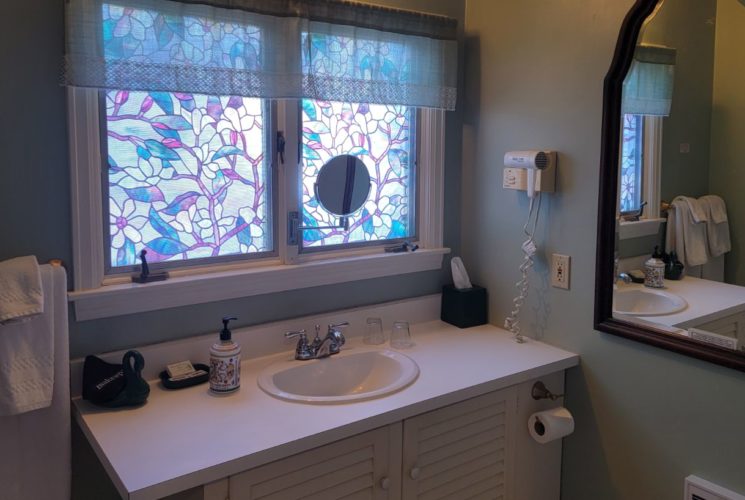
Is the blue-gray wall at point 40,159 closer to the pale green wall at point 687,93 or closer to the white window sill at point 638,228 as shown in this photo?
the white window sill at point 638,228

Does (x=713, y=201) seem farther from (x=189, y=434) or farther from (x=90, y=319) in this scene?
(x=90, y=319)

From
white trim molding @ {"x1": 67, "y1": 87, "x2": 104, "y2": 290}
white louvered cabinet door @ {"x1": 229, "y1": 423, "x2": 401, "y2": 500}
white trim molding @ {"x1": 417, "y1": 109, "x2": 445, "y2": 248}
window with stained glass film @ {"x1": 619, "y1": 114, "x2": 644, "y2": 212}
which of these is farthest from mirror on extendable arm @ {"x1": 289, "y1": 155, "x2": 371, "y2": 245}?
window with stained glass film @ {"x1": 619, "y1": 114, "x2": 644, "y2": 212}

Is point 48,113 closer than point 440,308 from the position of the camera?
Yes

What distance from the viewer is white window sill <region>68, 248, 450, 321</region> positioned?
1.66m

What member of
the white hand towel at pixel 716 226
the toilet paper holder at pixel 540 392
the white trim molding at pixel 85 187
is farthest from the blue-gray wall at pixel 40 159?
the white hand towel at pixel 716 226

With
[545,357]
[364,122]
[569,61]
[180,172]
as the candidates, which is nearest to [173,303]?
[180,172]

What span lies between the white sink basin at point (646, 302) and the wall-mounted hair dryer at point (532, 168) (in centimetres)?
41

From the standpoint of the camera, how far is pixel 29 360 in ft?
4.66

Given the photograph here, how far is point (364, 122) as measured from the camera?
7.05 feet

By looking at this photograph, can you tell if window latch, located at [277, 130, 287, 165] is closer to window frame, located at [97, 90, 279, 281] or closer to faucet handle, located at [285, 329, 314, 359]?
window frame, located at [97, 90, 279, 281]

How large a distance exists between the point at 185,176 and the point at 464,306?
1084 mm

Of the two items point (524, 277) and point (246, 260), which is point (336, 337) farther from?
point (524, 277)

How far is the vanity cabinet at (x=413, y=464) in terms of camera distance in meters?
1.44

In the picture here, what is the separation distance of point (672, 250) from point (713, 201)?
181 mm
